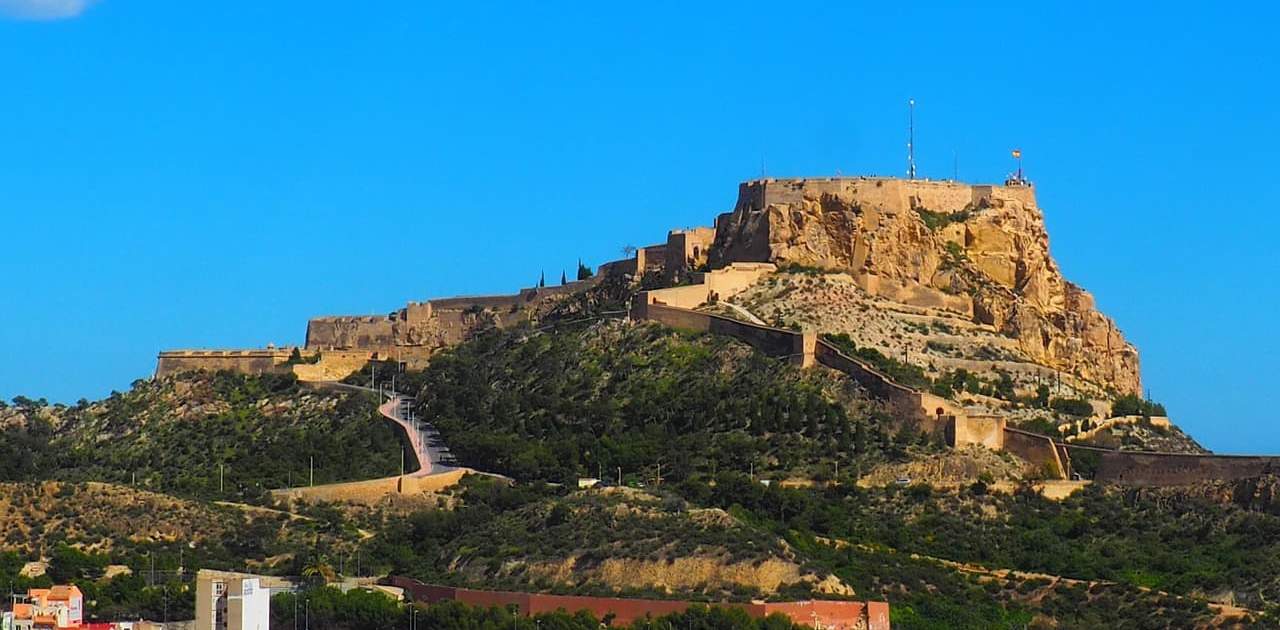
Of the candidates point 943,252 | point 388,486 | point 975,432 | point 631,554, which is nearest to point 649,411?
point 388,486

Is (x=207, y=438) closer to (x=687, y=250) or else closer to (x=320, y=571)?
(x=687, y=250)

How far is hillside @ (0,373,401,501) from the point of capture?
331 ft

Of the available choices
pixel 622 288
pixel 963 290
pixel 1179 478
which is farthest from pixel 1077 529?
pixel 622 288

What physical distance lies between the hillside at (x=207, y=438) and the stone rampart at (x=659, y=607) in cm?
1866

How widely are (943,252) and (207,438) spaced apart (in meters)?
23.8

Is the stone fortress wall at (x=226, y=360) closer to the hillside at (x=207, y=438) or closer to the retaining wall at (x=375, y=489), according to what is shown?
the hillside at (x=207, y=438)

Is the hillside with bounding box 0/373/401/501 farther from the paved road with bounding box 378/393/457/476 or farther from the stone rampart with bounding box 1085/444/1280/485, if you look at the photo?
the stone rampart with bounding box 1085/444/1280/485

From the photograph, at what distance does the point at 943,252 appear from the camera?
103 m

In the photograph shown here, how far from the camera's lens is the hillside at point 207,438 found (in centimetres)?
10075

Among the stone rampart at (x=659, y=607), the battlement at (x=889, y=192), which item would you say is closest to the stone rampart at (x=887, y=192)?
the battlement at (x=889, y=192)

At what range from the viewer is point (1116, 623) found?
7781 centimetres

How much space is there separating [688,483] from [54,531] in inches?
658

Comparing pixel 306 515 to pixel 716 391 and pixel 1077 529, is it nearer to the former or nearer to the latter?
pixel 716 391

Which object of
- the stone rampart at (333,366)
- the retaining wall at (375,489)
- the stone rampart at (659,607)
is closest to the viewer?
the stone rampart at (659,607)
